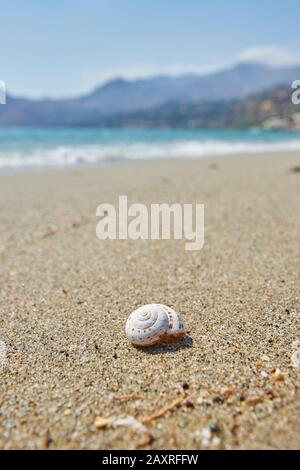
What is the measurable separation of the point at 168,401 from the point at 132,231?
321 cm

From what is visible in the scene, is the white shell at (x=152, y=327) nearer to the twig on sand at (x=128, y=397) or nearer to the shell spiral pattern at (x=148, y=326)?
the shell spiral pattern at (x=148, y=326)

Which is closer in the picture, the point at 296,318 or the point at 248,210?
the point at 296,318

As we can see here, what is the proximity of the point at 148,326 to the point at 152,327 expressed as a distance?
26 millimetres

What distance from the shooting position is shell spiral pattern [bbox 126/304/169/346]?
2.21 metres

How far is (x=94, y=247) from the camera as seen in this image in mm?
4324

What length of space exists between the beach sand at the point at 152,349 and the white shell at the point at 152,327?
0.29 feet

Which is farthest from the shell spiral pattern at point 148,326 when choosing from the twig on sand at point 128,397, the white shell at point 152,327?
the twig on sand at point 128,397

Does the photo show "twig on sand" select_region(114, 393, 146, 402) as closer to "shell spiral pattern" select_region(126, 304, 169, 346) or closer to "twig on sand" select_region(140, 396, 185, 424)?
"twig on sand" select_region(140, 396, 185, 424)

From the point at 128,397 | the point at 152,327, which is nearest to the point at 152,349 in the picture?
the point at 152,327

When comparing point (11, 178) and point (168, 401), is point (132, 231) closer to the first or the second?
point (168, 401)

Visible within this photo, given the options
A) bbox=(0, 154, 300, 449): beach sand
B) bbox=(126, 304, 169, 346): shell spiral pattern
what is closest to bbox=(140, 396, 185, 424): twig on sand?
bbox=(0, 154, 300, 449): beach sand

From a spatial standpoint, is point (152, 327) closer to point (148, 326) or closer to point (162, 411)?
point (148, 326)

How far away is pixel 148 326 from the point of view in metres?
2.22
